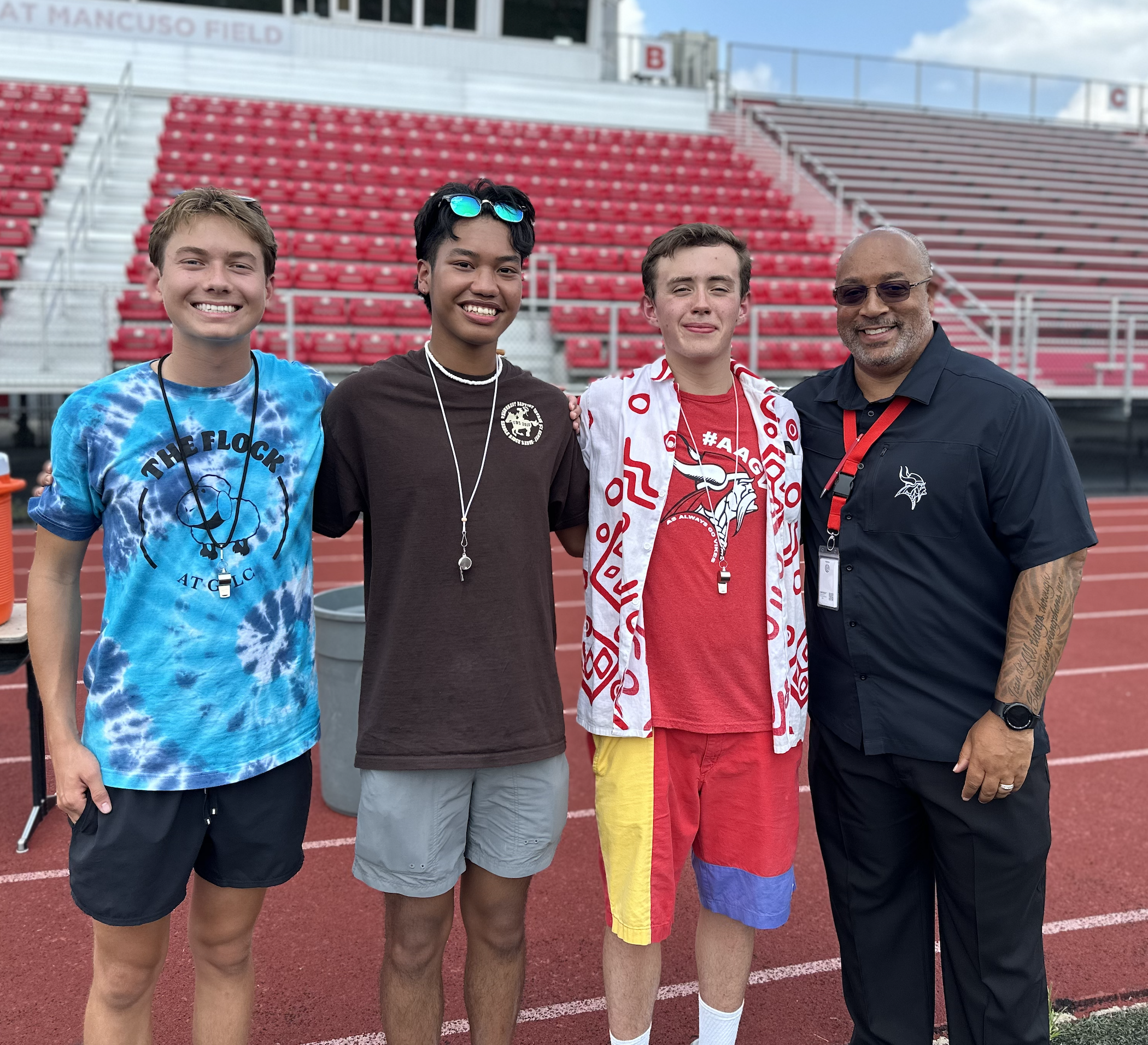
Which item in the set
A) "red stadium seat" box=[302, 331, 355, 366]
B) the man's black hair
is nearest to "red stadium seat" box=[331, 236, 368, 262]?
"red stadium seat" box=[302, 331, 355, 366]

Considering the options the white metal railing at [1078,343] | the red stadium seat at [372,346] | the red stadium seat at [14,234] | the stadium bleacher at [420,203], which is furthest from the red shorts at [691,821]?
the red stadium seat at [14,234]

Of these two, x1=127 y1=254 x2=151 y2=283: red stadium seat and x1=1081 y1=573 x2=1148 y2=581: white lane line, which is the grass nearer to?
x1=1081 y1=573 x2=1148 y2=581: white lane line

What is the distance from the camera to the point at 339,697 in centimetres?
358

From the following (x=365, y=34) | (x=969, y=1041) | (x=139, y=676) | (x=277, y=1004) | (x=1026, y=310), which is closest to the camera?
(x=139, y=676)

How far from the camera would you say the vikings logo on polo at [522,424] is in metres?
2.01

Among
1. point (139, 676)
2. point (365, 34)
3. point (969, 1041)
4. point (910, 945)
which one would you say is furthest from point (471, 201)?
point (365, 34)

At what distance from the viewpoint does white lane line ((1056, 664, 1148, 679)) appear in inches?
219

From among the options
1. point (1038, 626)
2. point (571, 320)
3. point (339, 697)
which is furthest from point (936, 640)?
point (571, 320)

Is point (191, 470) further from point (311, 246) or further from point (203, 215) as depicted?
point (311, 246)

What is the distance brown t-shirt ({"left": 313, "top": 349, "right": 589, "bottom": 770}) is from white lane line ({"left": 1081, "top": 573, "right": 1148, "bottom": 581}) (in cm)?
736

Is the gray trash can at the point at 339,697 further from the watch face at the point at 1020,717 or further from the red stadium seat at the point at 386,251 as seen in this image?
the red stadium seat at the point at 386,251

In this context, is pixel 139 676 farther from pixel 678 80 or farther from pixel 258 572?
pixel 678 80

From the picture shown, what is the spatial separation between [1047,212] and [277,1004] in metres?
20.3

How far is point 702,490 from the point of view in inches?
83.8
